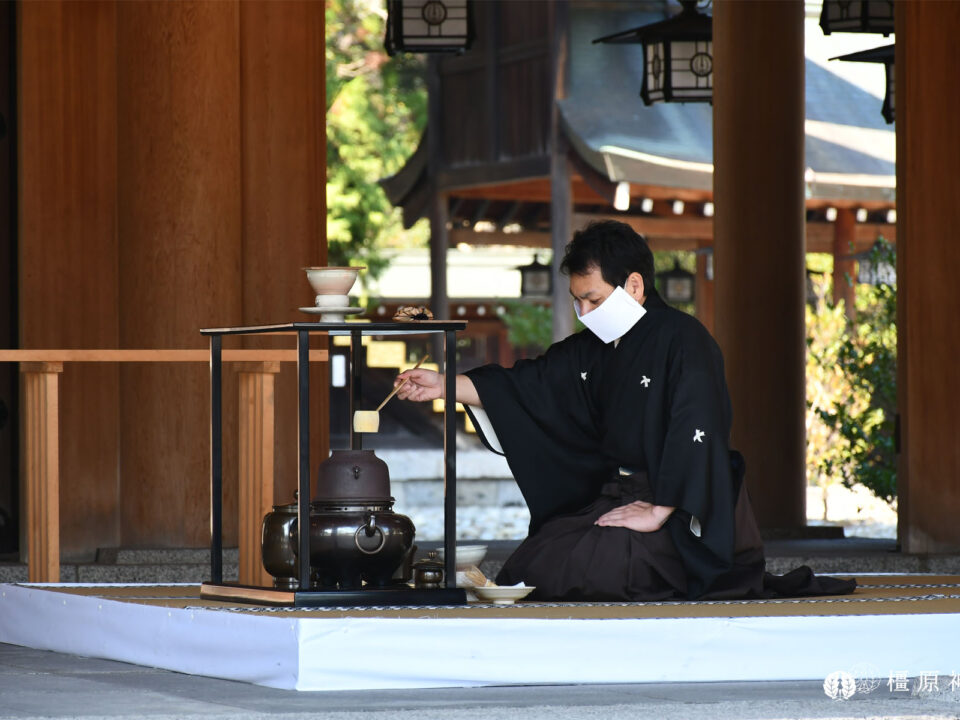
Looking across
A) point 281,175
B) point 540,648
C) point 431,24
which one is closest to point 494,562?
point 281,175

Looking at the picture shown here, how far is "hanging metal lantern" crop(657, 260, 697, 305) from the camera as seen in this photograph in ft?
52.6

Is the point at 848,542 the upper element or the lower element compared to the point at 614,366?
lower

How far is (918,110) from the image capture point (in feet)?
23.4

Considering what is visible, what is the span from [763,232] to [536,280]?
261 inches

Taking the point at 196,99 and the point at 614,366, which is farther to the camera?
the point at 196,99

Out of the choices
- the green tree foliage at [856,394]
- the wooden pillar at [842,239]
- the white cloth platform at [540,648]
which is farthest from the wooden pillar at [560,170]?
the white cloth platform at [540,648]

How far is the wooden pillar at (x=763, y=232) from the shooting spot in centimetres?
848

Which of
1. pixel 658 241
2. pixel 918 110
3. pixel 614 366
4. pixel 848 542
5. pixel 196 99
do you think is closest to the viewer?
pixel 614 366

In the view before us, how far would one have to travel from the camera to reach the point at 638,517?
4691mm

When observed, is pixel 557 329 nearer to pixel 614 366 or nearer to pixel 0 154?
pixel 0 154

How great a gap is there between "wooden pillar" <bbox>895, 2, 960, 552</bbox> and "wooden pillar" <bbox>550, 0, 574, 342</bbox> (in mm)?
7333

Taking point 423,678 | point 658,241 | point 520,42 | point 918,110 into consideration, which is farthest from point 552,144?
point 423,678

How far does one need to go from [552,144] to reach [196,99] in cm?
843

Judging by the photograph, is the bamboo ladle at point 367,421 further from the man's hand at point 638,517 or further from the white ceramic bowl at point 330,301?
the man's hand at point 638,517
